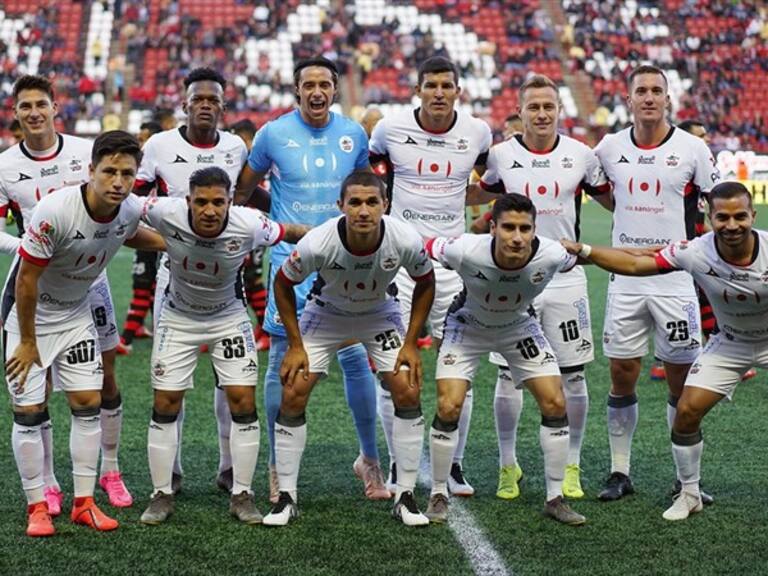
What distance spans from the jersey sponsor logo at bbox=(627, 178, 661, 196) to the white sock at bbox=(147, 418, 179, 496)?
311 cm

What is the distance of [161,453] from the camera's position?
646 cm

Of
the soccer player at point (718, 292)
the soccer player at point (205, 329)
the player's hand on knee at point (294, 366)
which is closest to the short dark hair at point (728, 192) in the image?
the soccer player at point (718, 292)

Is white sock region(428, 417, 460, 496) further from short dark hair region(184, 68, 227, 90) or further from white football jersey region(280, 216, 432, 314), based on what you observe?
short dark hair region(184, 68, 227, 90)

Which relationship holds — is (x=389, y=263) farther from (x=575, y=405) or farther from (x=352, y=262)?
(x=575, y=405)

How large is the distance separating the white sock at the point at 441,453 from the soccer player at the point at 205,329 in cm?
100

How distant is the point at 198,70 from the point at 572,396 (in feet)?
10.00

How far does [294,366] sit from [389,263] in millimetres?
776

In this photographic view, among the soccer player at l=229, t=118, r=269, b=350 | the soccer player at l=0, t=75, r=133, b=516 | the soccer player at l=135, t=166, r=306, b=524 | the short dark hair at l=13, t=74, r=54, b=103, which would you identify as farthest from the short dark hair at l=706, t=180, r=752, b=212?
the soccer player at l=229, t=118, r=269, b=350

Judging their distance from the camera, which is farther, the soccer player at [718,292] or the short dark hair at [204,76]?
the short dark hair at [204,76]

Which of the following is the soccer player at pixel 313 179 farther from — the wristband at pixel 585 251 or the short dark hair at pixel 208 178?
the wristband at pixel 585 251

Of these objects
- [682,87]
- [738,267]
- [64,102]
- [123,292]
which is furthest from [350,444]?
[682,87]

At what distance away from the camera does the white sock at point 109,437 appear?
700cm

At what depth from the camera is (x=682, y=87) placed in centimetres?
3941

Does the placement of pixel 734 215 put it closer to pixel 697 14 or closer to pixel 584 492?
pixel 584 492
